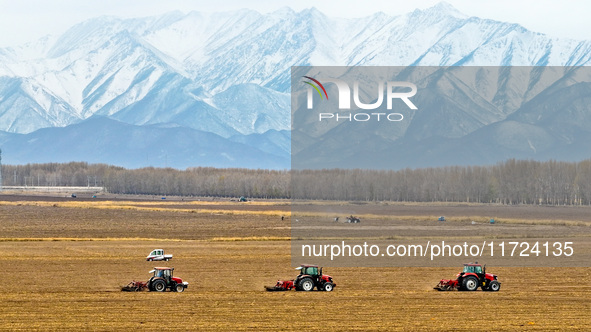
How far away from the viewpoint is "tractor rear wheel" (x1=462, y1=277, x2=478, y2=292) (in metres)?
32.2

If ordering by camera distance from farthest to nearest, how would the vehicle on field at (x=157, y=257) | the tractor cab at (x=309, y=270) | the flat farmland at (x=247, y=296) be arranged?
the vehicle on field at (x=157, y=257), the tractor cab at (x=309, y=270), the flat farmland at (x=247, y=296)

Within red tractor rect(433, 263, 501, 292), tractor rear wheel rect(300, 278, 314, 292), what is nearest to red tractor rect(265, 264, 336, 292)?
tractor rear wheel rect(300, 278, 314, 292)

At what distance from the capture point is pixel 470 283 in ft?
106

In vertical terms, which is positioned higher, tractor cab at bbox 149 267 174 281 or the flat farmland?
tractor cab at bbox 149 267 174 281

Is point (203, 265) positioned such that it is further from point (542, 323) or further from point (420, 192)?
point (420, 192)

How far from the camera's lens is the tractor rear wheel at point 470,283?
106 feet

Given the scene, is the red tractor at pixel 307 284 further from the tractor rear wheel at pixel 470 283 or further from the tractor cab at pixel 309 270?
the tractor rear wheel at pixel 470 283
